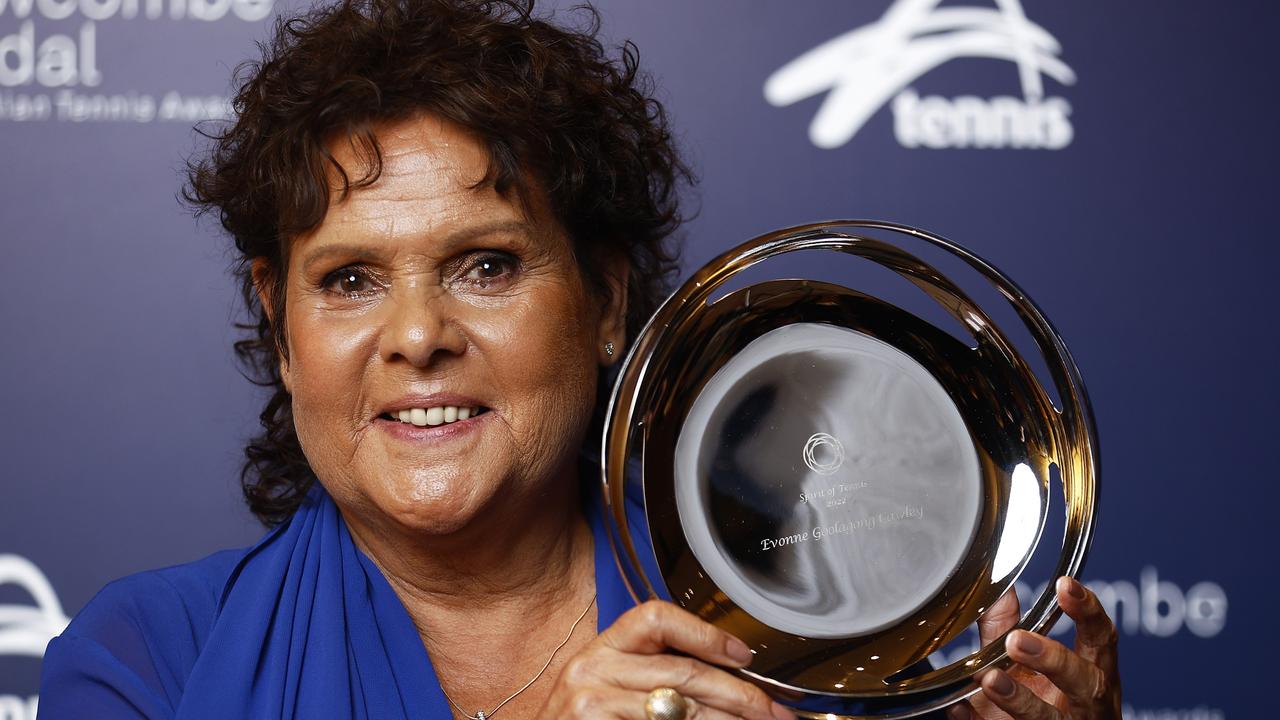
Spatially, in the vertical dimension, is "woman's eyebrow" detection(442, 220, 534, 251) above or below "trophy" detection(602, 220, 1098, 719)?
above

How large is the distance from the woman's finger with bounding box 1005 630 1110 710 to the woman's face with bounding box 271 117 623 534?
448 mm

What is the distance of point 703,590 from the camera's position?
35.5 inches

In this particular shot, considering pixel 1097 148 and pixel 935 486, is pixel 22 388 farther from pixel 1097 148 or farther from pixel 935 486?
pixel 1097 148

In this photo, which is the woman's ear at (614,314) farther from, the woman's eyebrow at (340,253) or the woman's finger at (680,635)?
the woman's finger at (680,635)

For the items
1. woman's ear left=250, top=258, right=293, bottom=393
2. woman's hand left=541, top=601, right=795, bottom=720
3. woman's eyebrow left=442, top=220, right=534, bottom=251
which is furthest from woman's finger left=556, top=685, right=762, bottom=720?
woman's ear left=250, top=258, right=293, bottom=393

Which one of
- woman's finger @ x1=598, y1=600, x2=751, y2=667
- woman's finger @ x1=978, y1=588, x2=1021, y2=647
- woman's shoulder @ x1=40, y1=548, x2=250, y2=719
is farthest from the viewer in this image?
woman's shoulder @ x1=40, y1=548, x2=250, y2=719

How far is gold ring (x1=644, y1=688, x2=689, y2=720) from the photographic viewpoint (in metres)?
0.84

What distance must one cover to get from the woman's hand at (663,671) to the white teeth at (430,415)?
28 cm

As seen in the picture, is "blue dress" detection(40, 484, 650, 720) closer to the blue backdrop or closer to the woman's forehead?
the woman's forehead

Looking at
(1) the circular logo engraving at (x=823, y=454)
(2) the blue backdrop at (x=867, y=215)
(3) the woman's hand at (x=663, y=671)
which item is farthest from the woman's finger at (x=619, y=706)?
(2) the blue backdrop at (x=867, y=215)

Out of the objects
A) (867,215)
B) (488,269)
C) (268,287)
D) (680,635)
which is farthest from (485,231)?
(867,215)

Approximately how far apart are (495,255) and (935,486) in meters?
0.44

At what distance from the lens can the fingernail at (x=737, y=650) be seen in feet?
2.73

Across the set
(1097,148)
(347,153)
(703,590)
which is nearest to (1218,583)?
(1097,148)
